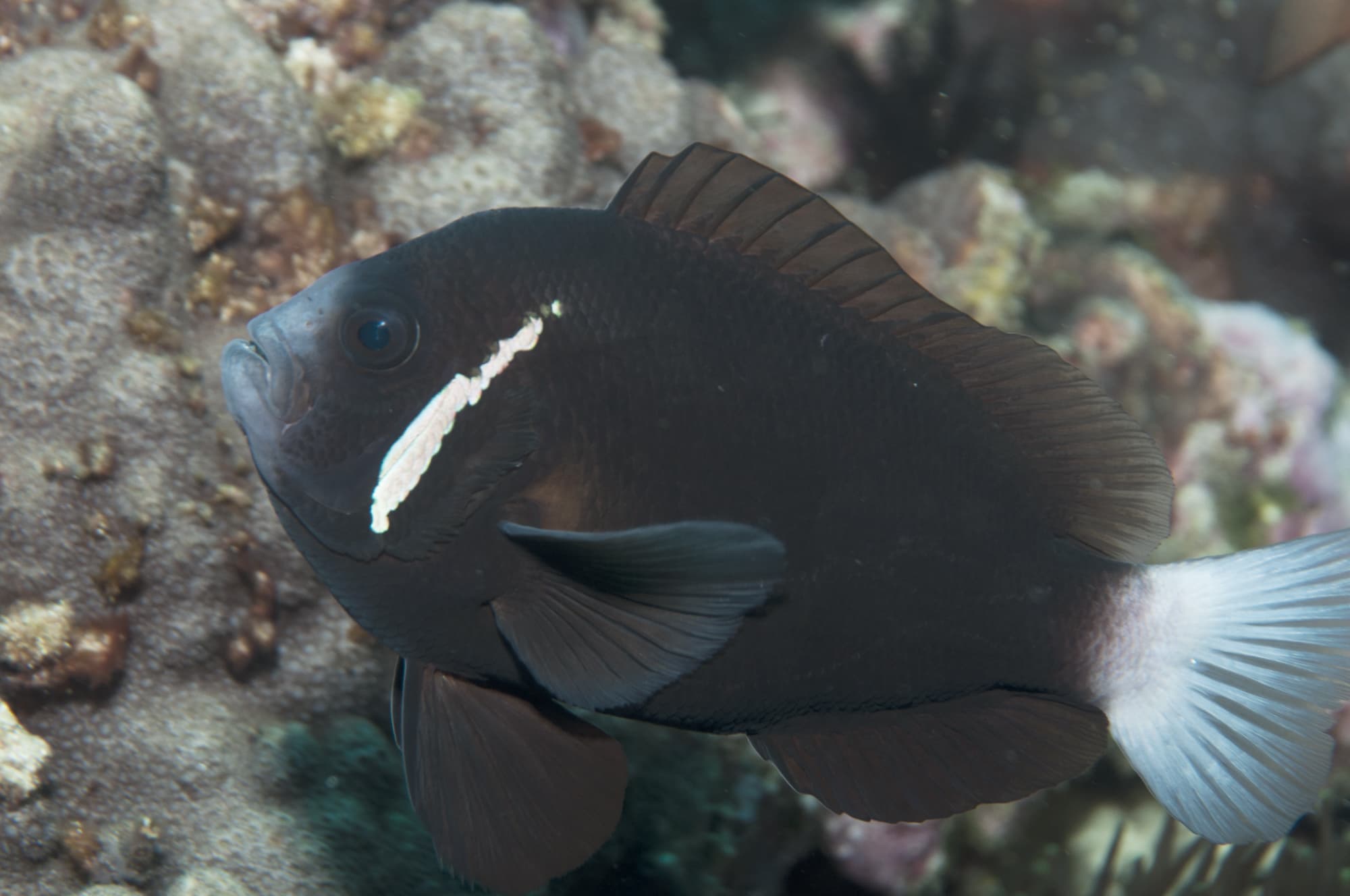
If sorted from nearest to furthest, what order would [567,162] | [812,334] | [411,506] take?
[411,506]
[812,334]
[567,162]

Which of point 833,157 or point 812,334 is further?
point 833,157

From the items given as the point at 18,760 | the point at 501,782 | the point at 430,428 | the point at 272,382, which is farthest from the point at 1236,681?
the point at 18,760

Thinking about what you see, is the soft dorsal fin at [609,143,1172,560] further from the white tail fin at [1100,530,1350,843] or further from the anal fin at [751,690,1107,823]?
the anal fin at [751,690,1107,823]

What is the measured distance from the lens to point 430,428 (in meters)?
1.65

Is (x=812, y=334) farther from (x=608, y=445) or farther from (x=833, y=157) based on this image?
(x=833, y=157)

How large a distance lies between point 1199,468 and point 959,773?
3726mm

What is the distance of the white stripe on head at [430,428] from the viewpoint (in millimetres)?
1630

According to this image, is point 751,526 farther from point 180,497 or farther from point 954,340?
point 180,497

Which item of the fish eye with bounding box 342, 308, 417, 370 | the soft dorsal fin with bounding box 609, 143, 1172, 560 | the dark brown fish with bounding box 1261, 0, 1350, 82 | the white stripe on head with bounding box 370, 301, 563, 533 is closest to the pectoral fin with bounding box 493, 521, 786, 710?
the white stripe on head with bounding box 370, 301, 563, 533

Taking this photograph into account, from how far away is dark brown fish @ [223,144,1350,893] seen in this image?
164cm

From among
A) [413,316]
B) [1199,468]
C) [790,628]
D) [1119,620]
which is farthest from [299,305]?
[1199,468]

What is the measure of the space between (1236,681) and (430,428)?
5.19 feet

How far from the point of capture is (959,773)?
186 centimetres

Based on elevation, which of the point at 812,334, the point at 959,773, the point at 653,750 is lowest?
the point at 653,750
